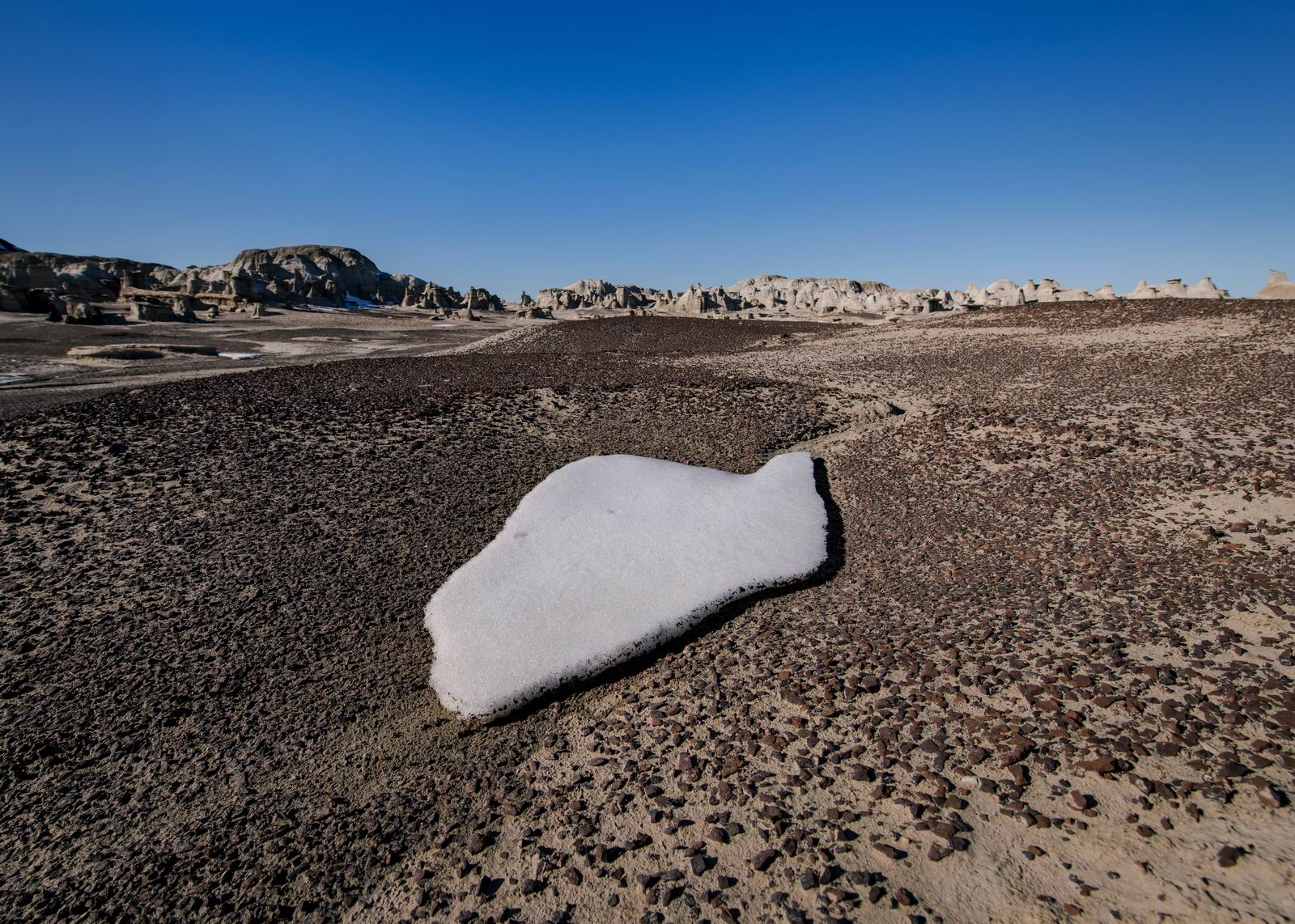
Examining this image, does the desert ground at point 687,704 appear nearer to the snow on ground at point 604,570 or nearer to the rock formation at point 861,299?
the snow on ground at point 604,570

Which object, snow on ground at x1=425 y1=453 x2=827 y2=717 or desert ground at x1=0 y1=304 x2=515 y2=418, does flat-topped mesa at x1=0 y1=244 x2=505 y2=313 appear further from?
snow on ground at x1=425 y1=453 x2=827 y2=717

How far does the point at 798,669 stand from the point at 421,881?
2.90 meters

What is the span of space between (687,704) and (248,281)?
67.2 m

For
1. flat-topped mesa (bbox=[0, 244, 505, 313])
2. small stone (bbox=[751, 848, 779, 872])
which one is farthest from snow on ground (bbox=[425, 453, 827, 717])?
flat-topped mesa (bbox=[0, 244, 505, 313])

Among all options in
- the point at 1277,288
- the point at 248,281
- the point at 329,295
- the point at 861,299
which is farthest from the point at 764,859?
the point at 329,295

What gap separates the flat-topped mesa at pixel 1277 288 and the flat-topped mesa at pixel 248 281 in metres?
64.0

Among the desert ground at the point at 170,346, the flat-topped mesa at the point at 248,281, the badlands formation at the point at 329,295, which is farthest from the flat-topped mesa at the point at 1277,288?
the flat-topped mesa at the point at 248,281

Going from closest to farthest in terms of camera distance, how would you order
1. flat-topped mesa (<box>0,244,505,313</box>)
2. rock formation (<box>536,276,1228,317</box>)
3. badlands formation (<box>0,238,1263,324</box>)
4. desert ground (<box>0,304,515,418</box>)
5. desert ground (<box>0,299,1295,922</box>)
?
desert ground (<box>0,299,1295,922</box>)
desert ground (<box>0,304,515,418</box>)
rock formation (<box>536,276,1228,317</box>)
badlands formation (<box>0,238,1263,324</box>)
flat-topped mesa (<box>0,244,505,313</box>)

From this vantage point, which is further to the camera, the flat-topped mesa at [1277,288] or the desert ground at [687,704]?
the flat-topped mesa at [1277,288]

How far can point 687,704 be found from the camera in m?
4.67

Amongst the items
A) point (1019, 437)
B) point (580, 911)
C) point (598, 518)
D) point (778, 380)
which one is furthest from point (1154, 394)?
point (580, 911)

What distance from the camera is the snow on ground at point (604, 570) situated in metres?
5.17

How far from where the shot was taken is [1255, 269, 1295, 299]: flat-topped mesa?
71.4ft

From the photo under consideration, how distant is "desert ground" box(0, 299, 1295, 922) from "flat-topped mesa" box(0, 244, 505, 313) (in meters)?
47.3
